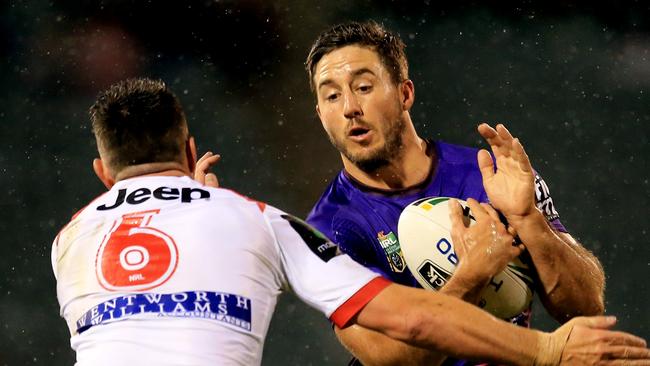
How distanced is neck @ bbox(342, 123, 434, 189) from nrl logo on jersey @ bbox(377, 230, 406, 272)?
0.87 feet

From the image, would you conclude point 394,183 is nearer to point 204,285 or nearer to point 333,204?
point 333,204

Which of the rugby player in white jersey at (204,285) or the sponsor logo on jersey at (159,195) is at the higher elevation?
the sponsor logo on jersey at (159,195)

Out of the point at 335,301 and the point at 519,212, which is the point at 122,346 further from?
the point at 519,212

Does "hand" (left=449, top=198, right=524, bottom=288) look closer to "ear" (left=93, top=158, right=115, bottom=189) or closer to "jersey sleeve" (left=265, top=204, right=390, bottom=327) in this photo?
"jersey sleeve" (left=265, top=204, right=390, bottom=327)

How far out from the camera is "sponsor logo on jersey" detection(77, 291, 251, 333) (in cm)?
270

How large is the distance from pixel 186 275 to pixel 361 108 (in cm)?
177

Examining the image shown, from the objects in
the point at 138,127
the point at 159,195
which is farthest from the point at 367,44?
the point at 159,195

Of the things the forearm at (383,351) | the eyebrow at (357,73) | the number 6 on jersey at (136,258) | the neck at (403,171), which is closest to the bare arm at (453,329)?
the number 6 on jersey at (136,258)

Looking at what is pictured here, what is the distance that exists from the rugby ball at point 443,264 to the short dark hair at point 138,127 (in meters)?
1.18

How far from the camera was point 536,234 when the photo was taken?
3748mm

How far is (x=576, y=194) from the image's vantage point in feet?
25.6

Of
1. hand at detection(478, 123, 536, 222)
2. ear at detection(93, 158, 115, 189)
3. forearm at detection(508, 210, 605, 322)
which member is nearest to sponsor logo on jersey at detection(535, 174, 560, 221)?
forearm at detection(508, 210, 605, 322)

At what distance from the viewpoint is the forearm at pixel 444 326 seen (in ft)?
9.07

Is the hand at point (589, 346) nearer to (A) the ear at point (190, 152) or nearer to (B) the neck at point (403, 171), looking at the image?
(A) the ear at point (190, 152)
